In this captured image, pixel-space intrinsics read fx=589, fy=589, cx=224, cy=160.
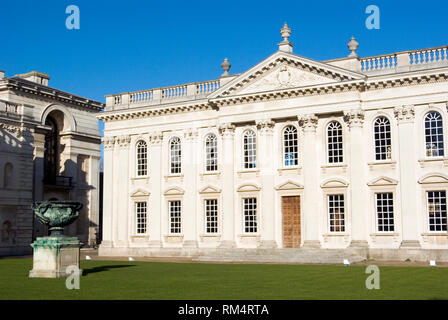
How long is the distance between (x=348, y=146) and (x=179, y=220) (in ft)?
42.3

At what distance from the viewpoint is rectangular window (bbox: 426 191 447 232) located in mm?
31562

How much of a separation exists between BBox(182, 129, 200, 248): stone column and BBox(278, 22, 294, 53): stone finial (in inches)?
→ 324

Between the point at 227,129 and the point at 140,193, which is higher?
the point at 227,129

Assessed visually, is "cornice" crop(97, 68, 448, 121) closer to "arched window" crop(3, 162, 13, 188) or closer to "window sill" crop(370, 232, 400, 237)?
"window sill" crop(370, 232, 400, 237)

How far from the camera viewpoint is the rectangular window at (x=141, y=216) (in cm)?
4156

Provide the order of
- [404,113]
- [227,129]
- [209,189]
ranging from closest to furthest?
[404,113], [227,129], [209,189]

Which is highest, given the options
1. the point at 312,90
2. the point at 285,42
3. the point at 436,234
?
the point at 285,42

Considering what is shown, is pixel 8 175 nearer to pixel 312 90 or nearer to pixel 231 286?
pixel 312 90

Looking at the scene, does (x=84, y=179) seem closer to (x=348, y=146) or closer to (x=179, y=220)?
(x=179, y=220)

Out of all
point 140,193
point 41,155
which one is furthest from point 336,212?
point 41,155

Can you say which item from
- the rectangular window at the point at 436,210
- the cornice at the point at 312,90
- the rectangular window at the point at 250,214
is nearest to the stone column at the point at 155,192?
the cornice at the point at 312,90

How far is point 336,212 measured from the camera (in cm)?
3444

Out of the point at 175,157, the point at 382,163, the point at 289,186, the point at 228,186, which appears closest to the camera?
the point at 382,163

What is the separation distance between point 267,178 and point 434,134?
10.1 m
